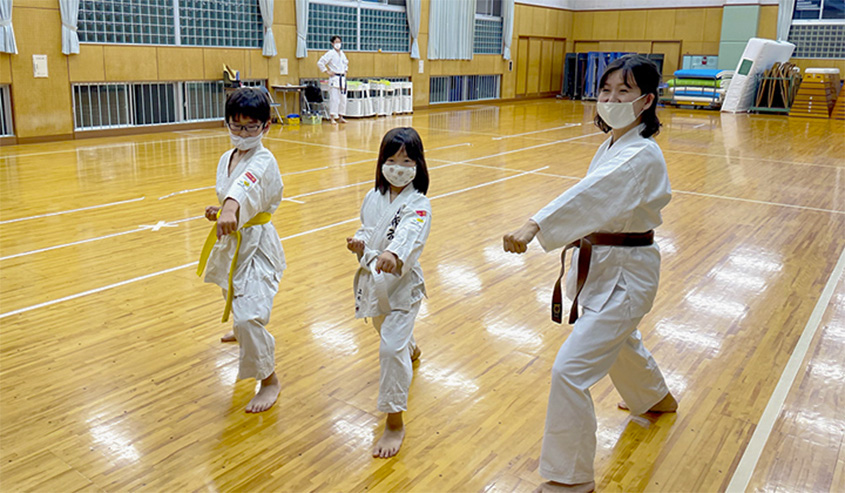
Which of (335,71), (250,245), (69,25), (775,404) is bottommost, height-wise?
(775,404)

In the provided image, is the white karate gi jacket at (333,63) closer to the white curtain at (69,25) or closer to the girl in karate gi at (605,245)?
the white curtain at (69,25)

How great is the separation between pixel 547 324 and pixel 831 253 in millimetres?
3393

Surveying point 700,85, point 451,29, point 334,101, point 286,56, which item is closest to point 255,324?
point 334,101

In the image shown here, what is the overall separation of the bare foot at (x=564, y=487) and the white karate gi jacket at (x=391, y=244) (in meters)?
0.87

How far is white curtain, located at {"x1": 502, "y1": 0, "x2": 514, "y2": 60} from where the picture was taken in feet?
74.2

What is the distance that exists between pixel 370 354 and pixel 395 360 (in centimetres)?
109

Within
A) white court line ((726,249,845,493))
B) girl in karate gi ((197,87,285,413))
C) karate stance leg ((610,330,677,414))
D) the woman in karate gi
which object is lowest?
white court line ((726,249,845,493))

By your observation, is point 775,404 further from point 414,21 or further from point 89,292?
point 414,21

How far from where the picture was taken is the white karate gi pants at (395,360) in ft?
8.98

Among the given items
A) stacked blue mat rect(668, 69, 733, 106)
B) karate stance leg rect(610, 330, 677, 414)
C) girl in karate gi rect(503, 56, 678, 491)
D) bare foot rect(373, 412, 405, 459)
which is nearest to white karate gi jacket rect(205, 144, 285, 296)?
bare foot rect(373, 412, 405, 459)

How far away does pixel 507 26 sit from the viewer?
22766mm

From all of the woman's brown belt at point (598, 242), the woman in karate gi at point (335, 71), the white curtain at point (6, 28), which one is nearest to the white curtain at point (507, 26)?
the woman in karate gi at point (335, 71)

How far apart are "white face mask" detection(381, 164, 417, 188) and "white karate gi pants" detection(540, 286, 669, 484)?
0.89 m

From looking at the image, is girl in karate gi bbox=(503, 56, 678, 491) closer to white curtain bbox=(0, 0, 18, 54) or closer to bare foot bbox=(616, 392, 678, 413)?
bare foot bbox=(616, 392, 678, 413)
